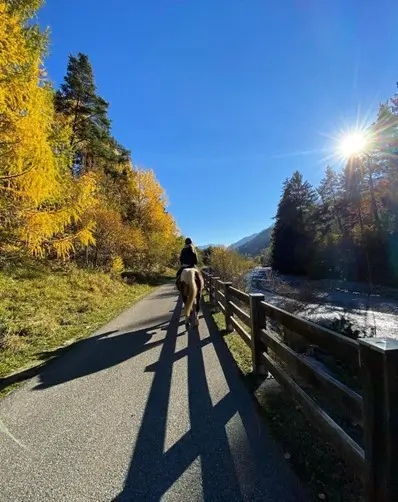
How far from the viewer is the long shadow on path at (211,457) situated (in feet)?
6.77

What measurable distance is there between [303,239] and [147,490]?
120 feet

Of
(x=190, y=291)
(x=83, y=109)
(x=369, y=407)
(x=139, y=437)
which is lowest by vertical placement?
(x=139, y=437)

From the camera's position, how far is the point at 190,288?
6.93m

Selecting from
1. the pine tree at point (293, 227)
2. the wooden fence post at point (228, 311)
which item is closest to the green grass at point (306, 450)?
the wooden fence post at point (228, 311)

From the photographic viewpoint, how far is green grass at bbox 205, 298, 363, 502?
1996 millimetres

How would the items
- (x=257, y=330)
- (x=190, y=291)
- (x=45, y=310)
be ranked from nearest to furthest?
(x=257, y=330) < (x=190, y=291) < (x=45, y=310)

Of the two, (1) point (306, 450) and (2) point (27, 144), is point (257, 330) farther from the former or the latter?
(2) point (27, 144)

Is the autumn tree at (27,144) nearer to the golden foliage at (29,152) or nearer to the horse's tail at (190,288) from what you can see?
the golden foliage at (29,152)

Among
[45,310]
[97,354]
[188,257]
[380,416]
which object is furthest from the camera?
[45,310]

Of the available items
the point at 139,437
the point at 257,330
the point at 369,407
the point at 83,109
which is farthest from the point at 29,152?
the point at 83,109

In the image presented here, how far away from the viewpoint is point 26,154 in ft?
19.9

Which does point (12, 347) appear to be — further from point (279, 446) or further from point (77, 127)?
point (77, 127)

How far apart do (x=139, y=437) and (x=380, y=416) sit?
2151 mm

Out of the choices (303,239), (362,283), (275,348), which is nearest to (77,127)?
(275,348)
